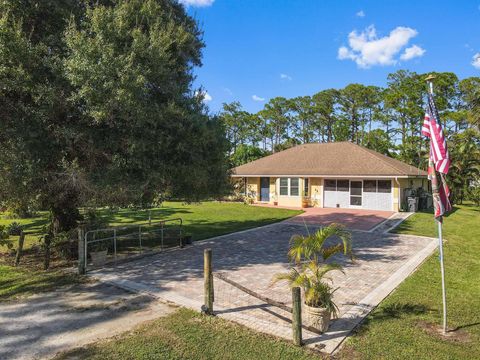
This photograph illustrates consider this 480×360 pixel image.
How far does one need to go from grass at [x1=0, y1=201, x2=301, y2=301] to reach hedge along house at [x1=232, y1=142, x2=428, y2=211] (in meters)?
3.23

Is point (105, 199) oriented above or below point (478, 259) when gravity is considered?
above

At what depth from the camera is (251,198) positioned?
2875 cm

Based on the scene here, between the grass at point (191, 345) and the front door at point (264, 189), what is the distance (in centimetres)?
2238

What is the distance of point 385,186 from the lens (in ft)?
73.6

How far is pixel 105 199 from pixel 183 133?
2.83 m

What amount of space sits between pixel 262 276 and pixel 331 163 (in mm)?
18226

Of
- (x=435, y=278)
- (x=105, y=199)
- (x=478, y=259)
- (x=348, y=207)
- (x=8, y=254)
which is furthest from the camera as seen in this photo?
(x=348, y=207)

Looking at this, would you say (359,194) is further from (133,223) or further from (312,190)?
(133,223)

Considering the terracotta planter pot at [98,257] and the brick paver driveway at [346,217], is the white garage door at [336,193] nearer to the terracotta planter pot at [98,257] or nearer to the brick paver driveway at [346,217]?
the brick paver driveway at [346,217]

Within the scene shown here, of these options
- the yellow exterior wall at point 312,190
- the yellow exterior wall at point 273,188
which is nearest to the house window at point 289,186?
the yellow exterior wall at point 312,190

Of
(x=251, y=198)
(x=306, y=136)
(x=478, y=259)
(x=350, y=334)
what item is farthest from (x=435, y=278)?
(x=306, y=136)

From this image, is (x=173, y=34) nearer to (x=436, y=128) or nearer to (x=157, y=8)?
(x=157, y=8)

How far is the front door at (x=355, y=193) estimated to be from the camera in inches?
Answer: 922

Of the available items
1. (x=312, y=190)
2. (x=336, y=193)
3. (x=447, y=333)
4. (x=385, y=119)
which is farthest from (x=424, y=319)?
(x=385, y=119)
